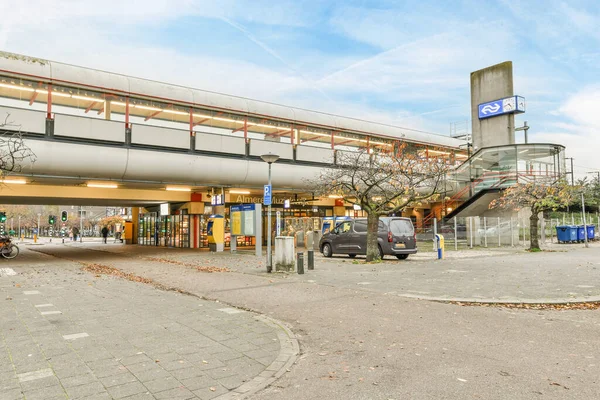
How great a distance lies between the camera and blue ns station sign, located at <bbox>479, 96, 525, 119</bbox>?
37750 mm

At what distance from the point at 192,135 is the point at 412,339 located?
56.2 feet

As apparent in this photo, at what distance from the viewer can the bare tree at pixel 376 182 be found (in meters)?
17.1

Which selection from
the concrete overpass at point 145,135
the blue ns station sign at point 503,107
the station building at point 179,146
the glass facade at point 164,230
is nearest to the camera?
the concrete overpass at point 145,135

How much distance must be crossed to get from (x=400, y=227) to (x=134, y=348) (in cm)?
1374

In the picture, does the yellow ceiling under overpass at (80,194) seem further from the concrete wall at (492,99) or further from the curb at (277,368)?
the concrete wall at (492,99)

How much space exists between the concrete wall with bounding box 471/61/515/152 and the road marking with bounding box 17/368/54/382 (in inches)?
1509

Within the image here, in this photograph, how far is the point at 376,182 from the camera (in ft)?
55.8

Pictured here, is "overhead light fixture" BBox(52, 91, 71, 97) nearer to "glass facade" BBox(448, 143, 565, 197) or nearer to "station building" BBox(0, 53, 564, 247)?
"station building" BBox(0, 53, 564, 247)

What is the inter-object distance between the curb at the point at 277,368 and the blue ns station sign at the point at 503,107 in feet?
122

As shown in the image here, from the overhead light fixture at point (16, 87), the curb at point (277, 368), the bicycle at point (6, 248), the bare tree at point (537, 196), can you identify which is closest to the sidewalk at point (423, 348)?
the curb at point (277, 368)

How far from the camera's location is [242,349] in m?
5.39

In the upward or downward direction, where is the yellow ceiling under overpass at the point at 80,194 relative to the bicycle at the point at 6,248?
upward

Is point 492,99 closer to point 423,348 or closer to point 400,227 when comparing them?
point 400,227

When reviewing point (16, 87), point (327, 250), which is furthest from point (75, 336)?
point (16, 87)
